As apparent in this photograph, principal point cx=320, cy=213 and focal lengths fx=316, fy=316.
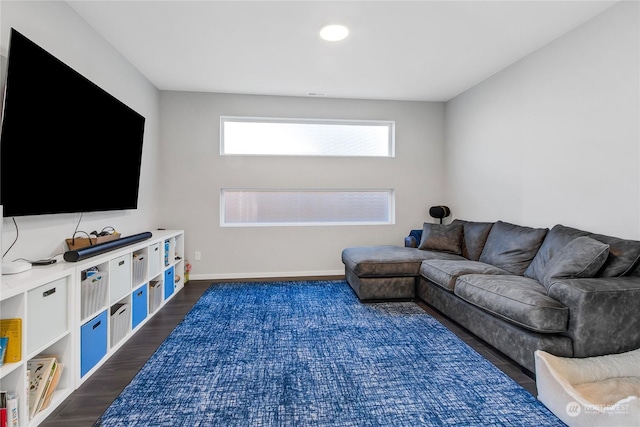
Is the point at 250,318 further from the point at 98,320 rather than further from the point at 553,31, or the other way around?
the point at 553,31

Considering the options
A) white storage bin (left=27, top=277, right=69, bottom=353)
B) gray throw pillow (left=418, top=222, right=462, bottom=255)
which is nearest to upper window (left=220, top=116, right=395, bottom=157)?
gray throw pillow (left=418, top=222, right=462, bottom=255)

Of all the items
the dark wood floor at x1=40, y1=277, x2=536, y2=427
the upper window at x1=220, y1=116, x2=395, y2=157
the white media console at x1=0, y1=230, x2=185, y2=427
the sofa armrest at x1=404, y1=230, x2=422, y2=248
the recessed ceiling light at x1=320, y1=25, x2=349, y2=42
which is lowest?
the dark wood floor at x1=40, y1=277, x2=536, y2=427

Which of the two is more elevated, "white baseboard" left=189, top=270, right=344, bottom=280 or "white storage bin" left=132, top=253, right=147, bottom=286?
"white storage bin" left=132, top=253, right=147, bottom=286

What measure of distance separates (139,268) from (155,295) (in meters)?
0.48

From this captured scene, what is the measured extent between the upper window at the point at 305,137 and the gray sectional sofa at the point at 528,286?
1739mm

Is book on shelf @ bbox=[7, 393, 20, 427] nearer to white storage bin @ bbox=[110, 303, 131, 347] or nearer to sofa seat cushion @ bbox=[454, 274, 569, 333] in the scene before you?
white storage bin @ bbox=[110, 303, 131, 347]

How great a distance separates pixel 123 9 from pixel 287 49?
1351 mm

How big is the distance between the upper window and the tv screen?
1.70 metres

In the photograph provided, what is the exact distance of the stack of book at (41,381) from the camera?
5.18 feet

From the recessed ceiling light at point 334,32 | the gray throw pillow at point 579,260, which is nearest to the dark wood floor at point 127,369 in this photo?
the gray throw pillow at point 579,260

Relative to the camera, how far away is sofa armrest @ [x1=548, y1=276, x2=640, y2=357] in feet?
5.98

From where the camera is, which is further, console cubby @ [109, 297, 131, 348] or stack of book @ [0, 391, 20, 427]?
console cubby @ [109, 297, 131, 348]

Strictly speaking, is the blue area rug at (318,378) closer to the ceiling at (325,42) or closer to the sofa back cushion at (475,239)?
the sofa back cushion at (475,239)

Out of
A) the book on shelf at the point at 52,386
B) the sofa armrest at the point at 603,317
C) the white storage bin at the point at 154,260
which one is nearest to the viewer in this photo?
the book on shelf at the point at 52,386
